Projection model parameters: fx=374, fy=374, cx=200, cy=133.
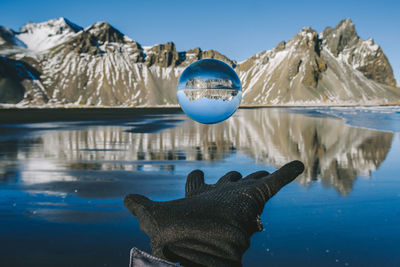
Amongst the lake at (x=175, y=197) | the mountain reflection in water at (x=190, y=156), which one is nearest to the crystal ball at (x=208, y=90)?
the lake at (x=175, y=197)

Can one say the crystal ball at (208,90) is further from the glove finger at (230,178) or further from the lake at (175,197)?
the glove finger at (230,178)

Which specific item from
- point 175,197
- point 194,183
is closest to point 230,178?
point 194,183

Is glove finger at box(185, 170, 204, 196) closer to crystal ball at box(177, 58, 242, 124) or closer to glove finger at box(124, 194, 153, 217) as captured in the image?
glove finger at box(124, 194, 153, 217)

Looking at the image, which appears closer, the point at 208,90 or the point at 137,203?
the point at 137,203

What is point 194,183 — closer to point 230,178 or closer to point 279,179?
point 230,178

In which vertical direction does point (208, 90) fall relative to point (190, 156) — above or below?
above

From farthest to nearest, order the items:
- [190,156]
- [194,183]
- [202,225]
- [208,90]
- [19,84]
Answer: [19,84] < [190,156] < [208,90] < [194,183] < [202,225]

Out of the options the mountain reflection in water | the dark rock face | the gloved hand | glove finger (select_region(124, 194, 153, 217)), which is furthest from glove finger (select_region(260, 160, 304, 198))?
the dark rock face
